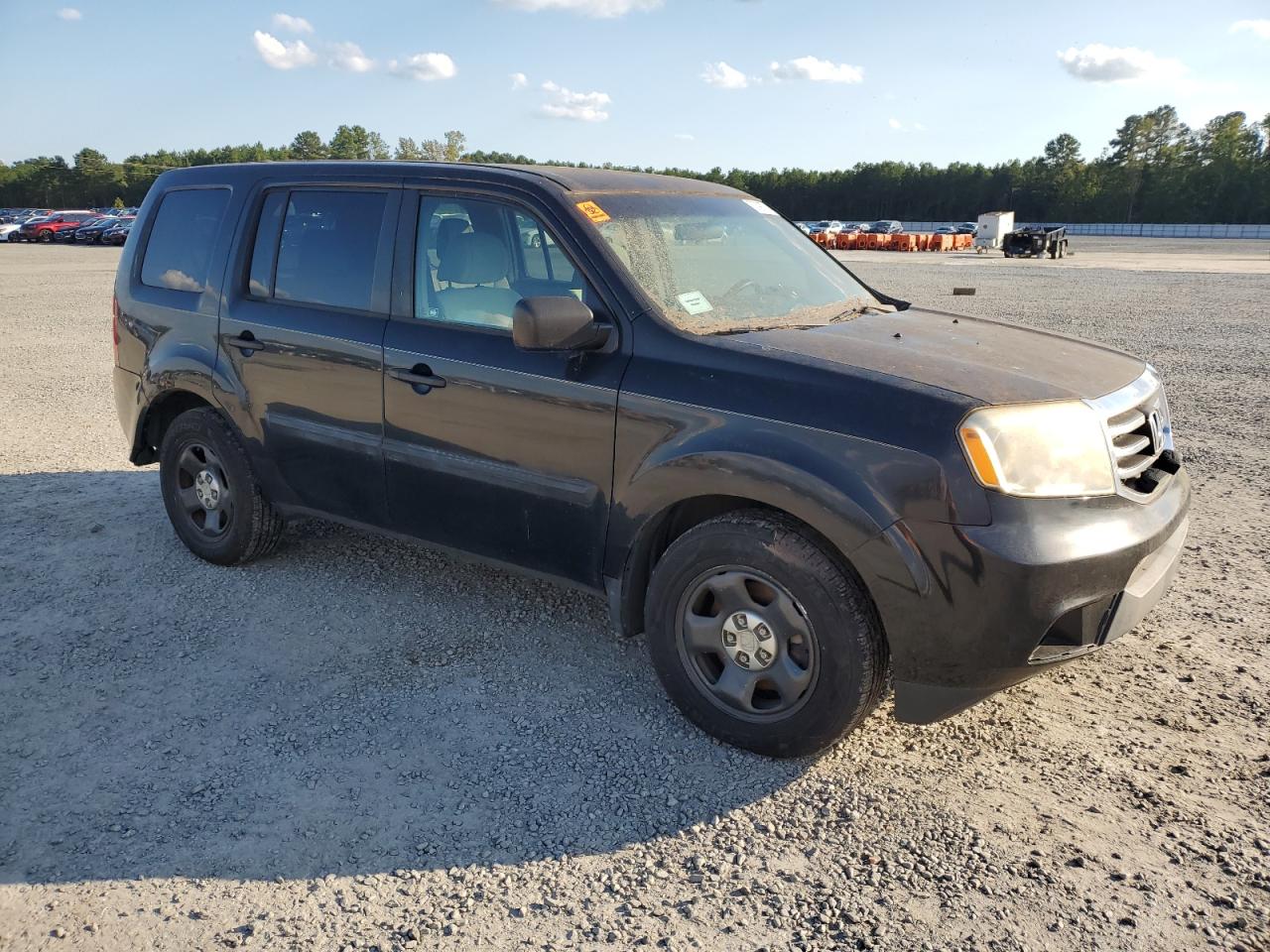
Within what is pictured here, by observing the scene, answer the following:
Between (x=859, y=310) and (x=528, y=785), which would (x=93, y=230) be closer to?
(x=859, y=310)

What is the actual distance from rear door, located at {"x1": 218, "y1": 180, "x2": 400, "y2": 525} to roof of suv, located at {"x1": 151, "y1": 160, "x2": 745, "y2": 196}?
0.33 ft

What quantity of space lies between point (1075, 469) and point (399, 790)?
7.71ft

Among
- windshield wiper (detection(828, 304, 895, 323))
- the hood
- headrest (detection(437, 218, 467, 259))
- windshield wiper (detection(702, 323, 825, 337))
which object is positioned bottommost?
the hood

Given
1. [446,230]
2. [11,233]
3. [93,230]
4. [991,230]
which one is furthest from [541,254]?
[11,233]

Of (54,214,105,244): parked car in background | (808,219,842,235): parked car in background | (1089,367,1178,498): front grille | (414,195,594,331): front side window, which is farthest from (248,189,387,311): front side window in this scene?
(54,214,105,244): parked car in background

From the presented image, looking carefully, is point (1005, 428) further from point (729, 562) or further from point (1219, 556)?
point (1219, 556)

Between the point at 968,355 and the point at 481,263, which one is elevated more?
the point at 481,263

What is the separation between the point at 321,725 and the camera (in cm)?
358

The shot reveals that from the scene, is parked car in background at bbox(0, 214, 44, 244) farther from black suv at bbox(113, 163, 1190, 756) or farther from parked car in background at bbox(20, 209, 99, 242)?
black suv at bbox(113, 163, 1190, 756)

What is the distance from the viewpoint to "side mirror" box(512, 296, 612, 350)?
10.7ft

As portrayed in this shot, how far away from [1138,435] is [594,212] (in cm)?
210

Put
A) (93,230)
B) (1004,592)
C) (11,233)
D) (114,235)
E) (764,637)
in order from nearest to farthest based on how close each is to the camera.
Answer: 1. (1004,592)
2. (764,637)
3. (114,235)
4. (93,230)
5. (11,233)

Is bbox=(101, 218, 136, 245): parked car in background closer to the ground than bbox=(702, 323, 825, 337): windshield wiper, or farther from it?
closer to the ground

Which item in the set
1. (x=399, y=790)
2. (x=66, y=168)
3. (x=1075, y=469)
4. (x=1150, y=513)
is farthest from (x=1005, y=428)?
(x=66, y=168)
